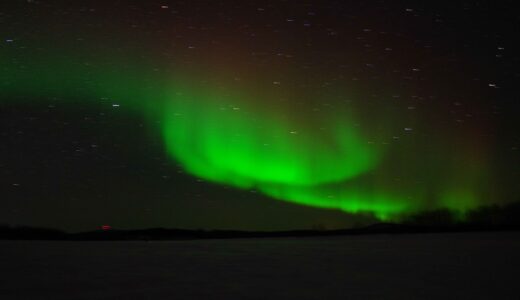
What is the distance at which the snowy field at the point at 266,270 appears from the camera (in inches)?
101

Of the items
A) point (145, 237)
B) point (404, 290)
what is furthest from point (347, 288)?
point (145, 237)

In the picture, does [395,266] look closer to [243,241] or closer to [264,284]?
[264,284]

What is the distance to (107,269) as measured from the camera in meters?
3.43

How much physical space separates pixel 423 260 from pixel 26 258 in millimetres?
3026

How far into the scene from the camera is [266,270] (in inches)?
131

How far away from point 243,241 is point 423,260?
92.3 inches

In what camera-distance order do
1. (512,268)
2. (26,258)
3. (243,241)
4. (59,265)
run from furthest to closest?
1. (243,241)
2. (26,258)
3. (59,265)
4. (512,268)

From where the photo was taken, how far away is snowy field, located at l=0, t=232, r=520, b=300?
2.57 metres

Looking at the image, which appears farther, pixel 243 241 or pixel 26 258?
pixel 243 241

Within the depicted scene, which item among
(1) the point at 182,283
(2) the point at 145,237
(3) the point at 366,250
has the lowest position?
(2) the point at 145,237

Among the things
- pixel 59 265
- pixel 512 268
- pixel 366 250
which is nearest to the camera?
pixel 512 268

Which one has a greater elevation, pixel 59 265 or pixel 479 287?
pixel 479 287

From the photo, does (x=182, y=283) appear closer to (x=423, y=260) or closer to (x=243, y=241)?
(x=423, y=260)

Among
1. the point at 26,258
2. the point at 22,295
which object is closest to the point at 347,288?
the point at 22,295
